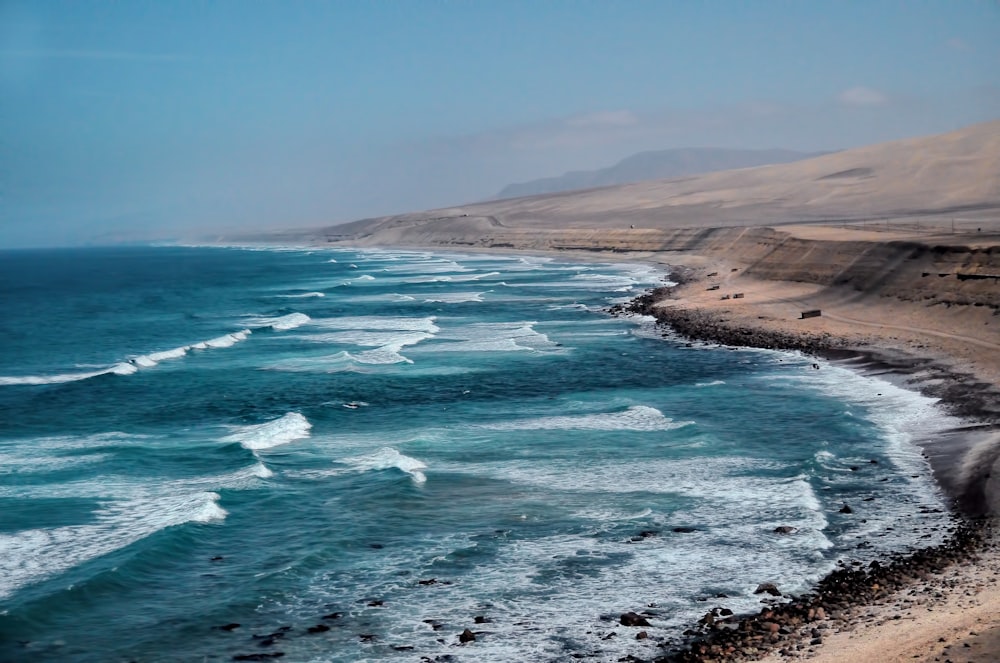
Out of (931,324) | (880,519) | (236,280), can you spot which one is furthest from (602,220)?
(880,519)

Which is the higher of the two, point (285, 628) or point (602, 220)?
point (602, 220)

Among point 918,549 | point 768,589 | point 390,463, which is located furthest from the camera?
point 390,463

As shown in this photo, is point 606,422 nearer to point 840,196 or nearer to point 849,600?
point 849,600

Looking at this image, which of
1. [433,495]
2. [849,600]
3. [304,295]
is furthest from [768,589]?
[304,295]

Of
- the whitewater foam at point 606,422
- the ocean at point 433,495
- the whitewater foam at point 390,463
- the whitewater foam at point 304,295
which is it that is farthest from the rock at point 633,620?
the whitewater foam at point 304,295

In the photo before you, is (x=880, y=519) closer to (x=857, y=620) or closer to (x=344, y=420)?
(x=857, y=620)

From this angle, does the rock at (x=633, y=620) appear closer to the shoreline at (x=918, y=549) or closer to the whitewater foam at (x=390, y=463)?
the shoreline at (x=918, y=549)

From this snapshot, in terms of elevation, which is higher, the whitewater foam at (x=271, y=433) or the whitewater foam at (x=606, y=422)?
the whitewater foam at (x=271, y=433)
